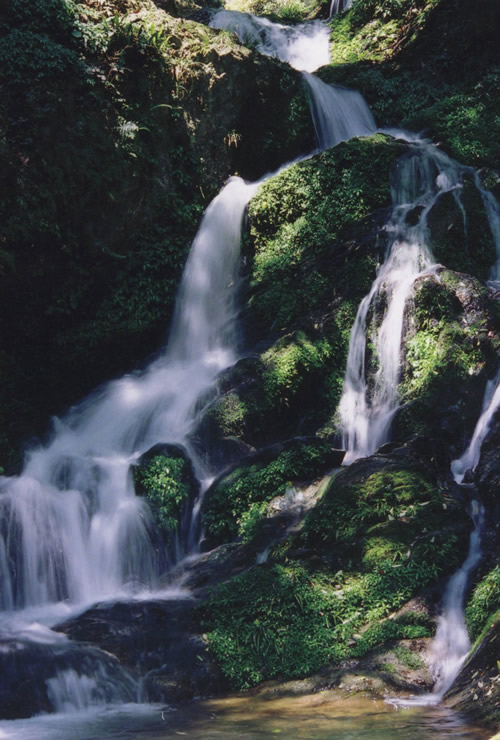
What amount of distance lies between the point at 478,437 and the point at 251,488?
301 centimetres

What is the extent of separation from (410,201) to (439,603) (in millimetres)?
8510

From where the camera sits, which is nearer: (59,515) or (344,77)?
(59,515)

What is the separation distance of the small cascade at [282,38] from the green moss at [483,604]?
1763 cm

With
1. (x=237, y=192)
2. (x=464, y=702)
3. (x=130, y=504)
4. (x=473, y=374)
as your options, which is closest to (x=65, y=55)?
(x=237, y=192)

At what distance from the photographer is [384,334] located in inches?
424

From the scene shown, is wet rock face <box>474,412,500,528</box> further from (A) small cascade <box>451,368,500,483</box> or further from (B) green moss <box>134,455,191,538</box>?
(B) green moss <box>134,455,191,538</box>

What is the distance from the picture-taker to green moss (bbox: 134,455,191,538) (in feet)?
30.3

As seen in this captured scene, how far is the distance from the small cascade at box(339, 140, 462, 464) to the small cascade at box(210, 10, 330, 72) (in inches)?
387

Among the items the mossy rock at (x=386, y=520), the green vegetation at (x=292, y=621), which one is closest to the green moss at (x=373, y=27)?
the mossy rock at (x=386, y=520)

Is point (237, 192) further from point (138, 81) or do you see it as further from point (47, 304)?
point (47, 304)

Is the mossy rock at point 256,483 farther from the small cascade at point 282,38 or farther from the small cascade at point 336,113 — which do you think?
the small cascade at point 282,38

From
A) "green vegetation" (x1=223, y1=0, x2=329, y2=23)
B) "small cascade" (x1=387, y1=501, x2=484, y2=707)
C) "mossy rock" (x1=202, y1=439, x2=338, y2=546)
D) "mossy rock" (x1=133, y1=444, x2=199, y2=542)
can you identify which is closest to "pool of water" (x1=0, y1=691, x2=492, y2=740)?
"small cascade" (x1=387, y1=501, x2=484, y2=707)

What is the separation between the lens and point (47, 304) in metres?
12.5

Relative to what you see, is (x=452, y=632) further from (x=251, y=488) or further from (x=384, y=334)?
(x=384, y=334)
